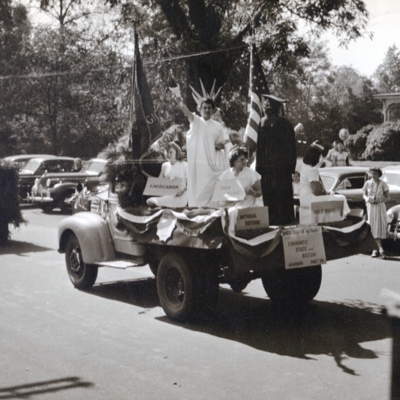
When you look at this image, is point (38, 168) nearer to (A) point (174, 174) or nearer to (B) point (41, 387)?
(A) point (174, 174)

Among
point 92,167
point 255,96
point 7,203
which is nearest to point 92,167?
point 92,167

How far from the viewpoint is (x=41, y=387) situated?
588 cm

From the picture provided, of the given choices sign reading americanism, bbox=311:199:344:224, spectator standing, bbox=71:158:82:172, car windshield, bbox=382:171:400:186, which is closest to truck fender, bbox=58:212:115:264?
sign reading americanism, bbox=311:199:344:224

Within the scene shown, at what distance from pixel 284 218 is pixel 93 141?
30.6 m

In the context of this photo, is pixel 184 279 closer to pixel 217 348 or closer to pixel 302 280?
pixel 217 348

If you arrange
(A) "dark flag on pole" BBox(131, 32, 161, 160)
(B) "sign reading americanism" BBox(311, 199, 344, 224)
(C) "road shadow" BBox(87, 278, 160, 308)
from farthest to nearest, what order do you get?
1. (A) "dark flag on pole" BBox(131, 32, 161, 160)
2. (C) "road shadow" BBox(87, 278, 160, 308)
3. (B) "sign reading americanism" BBox(311, 199, 344, 224)

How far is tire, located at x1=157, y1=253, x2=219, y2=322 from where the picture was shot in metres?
7.90

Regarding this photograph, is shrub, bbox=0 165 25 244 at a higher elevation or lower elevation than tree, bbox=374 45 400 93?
lower

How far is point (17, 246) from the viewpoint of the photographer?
50.3 feet

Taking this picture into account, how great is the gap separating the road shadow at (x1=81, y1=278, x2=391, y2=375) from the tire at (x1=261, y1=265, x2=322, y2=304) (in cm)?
14

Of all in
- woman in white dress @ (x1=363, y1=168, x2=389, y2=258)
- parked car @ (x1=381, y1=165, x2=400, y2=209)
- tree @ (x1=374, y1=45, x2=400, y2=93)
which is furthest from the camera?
tree @ (x1=374, y1=45, x2=400, y2=93)

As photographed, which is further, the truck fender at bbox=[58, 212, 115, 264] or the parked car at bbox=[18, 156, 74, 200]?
the parked car at bbox=[18, 156, 74, 200]

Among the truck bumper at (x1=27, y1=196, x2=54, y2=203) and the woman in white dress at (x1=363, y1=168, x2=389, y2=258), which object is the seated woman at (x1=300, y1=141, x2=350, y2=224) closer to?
the woman in white dress at (x1=363, y1=168, x2=389, y2=258)

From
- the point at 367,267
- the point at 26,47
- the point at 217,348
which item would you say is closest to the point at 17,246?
the point at 367,267
